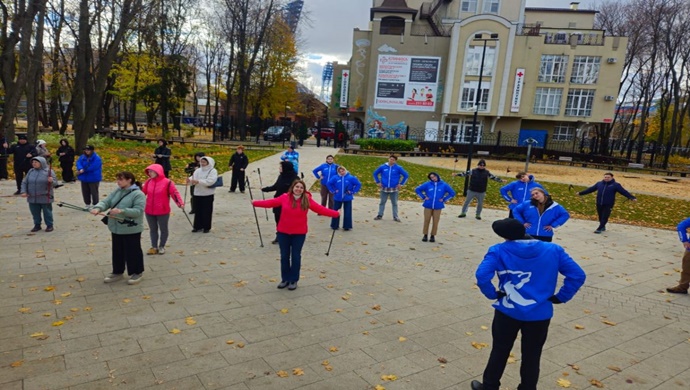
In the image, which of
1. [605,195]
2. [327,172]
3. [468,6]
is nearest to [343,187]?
[327,172]

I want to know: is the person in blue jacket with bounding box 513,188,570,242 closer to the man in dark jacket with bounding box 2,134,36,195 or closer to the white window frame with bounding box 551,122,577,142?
the man in dark jacket with bounding box 2,134,36,195

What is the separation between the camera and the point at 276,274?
700cm

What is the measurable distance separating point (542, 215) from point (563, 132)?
45244mm

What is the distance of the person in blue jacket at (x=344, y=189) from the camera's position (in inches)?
399

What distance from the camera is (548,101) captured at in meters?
44.2

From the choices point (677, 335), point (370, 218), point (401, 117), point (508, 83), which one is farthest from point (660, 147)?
point (677, 335)

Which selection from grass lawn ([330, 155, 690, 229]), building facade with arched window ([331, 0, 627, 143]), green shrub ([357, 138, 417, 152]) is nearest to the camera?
grass lawn ([330, 155, 690, 229])

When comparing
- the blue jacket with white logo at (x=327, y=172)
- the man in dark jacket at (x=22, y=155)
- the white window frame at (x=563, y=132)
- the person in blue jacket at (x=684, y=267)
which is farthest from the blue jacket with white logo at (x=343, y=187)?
the white window frame at (x=563, y=132)

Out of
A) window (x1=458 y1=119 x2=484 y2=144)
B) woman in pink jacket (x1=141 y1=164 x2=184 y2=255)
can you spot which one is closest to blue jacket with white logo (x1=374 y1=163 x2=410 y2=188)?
woman in pink jacket (x1=141 y1=164 x2=184 y2=255)

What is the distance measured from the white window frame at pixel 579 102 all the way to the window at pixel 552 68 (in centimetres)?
192

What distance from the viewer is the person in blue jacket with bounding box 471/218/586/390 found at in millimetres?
3479

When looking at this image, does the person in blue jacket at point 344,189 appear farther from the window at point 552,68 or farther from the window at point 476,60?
the window at point 552,68

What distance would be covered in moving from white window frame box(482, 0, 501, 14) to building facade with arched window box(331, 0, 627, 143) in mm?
188

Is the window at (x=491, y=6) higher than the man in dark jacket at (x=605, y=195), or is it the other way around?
the window at (x=491, y=6)
